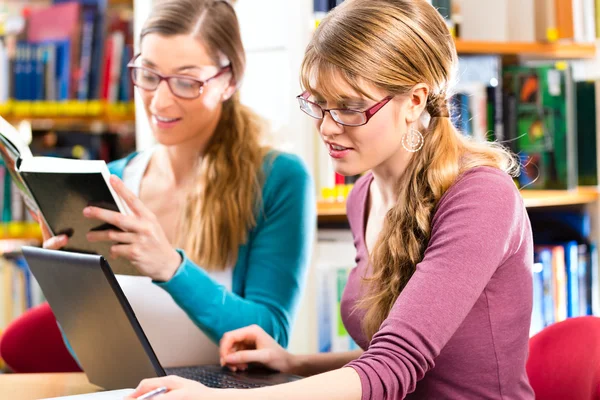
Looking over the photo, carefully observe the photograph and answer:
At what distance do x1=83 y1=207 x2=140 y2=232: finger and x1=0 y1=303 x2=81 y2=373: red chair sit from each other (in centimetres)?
66

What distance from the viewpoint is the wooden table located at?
Answer: 123cm

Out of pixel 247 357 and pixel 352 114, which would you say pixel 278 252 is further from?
pixel 352 114

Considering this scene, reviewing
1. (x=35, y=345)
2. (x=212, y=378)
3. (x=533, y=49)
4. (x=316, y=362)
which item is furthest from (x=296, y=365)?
(x=533, y=49)

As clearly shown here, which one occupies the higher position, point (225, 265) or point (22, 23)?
point (22, 23)

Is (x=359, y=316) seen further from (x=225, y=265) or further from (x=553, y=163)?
(x=553, y=163)

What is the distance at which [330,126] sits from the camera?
3.83ft

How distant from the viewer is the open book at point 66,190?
1161 millimetres

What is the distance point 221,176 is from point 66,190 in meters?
0.47

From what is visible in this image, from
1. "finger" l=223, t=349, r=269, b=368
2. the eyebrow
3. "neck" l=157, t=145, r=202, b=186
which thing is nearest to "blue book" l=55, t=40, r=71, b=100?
"neck" l=157, t=145, r=202, b=186

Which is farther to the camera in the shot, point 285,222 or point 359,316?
point 285,222

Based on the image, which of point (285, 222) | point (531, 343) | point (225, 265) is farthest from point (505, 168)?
point (225, 265)

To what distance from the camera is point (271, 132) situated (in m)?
1.77

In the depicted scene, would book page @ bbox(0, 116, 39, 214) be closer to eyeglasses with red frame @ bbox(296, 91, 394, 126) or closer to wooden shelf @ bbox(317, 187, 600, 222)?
eyeglasses with red frame @ bbox(296, 91, 394, 126)

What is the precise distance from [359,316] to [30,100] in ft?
6.06
